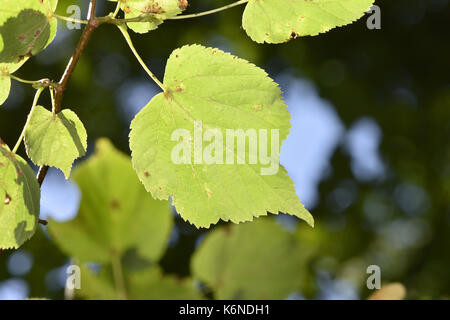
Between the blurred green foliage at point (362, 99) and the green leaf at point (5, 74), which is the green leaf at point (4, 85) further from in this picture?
the blurred green foliage at point (362, 99)

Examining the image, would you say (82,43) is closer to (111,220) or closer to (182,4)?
(182,4)

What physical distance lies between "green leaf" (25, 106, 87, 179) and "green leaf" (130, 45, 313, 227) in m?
0.04

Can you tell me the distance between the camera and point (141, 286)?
54 cm

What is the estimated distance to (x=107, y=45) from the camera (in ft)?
7.43

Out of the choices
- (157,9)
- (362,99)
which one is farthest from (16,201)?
(362,99)

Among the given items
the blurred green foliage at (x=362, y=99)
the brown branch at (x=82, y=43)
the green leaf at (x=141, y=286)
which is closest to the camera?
the brown branch at (x=82, y=43)

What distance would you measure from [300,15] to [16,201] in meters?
0.24

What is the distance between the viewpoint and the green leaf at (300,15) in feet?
1.11

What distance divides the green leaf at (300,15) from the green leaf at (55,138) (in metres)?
0.15

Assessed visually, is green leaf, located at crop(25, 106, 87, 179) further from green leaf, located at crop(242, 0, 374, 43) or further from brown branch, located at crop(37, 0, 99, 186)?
green leaf, located at crop(242, 0, 374, 43)

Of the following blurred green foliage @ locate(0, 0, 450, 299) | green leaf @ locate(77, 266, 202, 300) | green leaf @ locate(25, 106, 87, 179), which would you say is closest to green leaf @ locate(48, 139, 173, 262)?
green leaf @ locate(77, 266, 202, 300)

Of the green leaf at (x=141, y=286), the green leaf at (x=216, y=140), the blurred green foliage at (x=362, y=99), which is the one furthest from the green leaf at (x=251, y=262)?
the blurred green foliage at (x=362, y=99)
